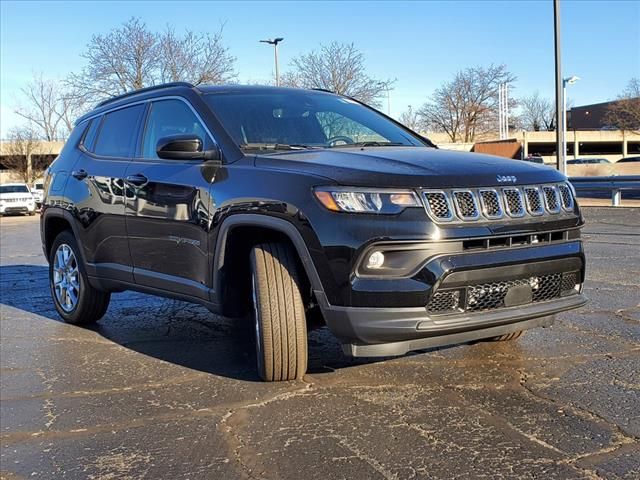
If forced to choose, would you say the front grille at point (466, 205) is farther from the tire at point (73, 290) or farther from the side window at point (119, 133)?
the tire at point (73, 290)

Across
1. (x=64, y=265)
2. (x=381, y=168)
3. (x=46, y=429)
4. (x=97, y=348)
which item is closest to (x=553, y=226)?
(x=381, y=168)

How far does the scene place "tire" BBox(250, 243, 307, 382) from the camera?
3754mm

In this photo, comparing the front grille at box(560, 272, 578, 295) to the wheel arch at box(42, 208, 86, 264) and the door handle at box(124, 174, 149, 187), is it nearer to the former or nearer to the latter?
the door handle at box(124, 174, 149, 187)

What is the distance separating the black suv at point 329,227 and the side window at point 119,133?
11 cm

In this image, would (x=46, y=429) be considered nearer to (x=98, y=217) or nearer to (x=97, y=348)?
(x=97, y=348)

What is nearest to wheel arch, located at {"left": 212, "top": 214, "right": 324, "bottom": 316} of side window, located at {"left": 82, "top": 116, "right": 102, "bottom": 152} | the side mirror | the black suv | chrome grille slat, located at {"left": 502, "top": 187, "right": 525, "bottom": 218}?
the black suv

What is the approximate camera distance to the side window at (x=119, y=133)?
17.4 ft

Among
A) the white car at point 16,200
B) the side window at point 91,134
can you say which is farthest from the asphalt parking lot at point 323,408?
the white car at point 16,200

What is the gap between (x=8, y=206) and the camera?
3017 centimetres

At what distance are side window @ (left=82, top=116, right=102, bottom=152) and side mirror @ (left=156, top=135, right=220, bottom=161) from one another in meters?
1.87

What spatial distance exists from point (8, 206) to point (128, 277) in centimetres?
2812

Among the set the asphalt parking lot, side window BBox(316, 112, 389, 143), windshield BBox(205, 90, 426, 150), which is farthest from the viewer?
side window BBox(316, 112, 389, 143)

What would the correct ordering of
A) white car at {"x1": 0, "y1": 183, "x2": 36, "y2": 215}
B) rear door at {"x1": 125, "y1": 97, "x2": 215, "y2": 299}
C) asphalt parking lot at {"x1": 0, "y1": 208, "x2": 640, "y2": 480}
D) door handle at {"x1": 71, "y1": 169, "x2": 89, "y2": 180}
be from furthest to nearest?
white car at {"x1": 0, "y1": 183, "x2": 36, "y2": 215}, door handle at {"x1": 71, "y1": 169, "x2": 89, "y2": 180}, rear door at {"x1": 125, "y1": 97, "x2": 215, "y2": 299}, asphalt parking lot at {"x1": 0, "y1": 208, "x2": 640, "y2": 480}

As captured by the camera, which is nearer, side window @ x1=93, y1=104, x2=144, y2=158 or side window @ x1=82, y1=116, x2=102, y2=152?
side window @ x1=93, y1=104, x2=144, y2=158
